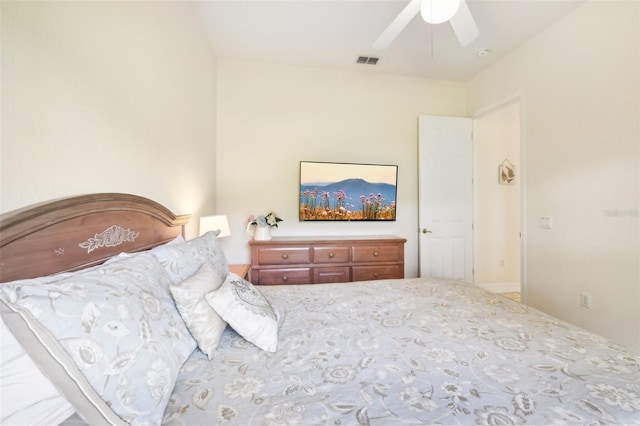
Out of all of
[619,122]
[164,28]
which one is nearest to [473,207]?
[619,122]

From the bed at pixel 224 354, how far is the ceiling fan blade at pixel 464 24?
177 centimetres

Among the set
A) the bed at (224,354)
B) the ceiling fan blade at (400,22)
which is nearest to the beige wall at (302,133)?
the ceiling fan blade at (400,22)

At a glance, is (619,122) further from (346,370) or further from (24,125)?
(24,125)

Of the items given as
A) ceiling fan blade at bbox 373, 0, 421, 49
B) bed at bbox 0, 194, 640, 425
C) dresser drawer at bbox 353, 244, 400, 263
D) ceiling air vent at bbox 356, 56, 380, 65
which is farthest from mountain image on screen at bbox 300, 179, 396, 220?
bed at bbox 0, 194, 640, 425

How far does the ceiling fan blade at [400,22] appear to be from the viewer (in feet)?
5.15

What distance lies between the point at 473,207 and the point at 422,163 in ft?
3.01

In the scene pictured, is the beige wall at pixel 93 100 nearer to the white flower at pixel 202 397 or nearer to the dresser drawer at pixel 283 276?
the white flower at pixel 202 397

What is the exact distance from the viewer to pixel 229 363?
907 millimetres

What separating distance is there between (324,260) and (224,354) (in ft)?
6.21

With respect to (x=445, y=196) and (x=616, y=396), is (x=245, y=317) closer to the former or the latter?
(x=616, y=396)

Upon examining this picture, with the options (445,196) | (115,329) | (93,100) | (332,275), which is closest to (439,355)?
(115,329)

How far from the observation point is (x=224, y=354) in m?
0.96

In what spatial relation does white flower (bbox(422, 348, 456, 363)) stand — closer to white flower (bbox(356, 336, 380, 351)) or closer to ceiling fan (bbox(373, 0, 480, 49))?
white flower (bbox(356, 336, 380, 351))

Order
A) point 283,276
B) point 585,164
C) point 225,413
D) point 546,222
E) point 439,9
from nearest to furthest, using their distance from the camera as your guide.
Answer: point 225,413 < point 439,9 < point 585,164 < point 546,222 < point 283,276
